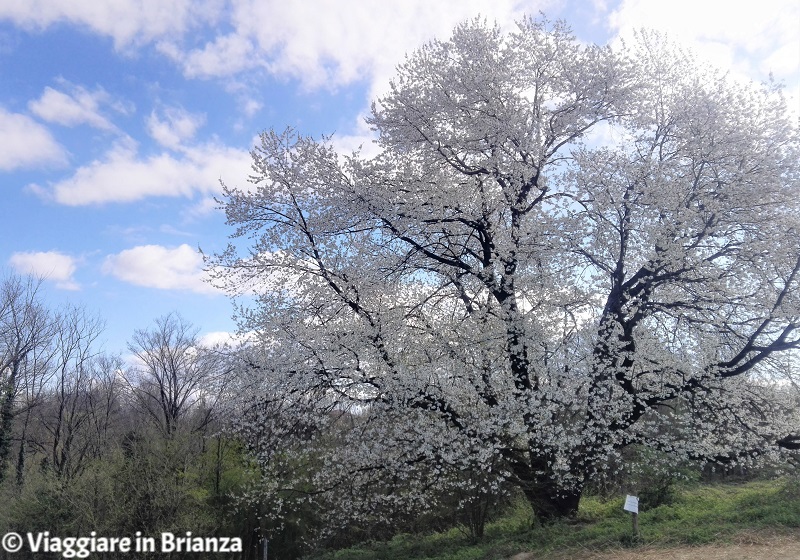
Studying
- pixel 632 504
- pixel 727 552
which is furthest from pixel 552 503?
pixel 727 552

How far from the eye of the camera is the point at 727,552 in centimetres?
750

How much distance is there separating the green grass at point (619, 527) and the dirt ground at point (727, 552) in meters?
0.24

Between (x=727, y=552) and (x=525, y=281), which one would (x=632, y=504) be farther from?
(x=525, y=281)

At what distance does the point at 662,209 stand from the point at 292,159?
707 centimetres

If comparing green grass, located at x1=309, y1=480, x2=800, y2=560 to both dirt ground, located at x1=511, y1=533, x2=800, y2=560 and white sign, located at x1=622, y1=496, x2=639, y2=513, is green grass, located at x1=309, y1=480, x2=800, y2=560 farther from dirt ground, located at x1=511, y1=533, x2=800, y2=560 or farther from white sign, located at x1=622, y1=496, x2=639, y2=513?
white sign, located at x1=622, y1=496, x2=639, y2=513

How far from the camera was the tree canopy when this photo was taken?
9.19 m

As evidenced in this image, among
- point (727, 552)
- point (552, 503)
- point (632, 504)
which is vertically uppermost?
point (632, 504)

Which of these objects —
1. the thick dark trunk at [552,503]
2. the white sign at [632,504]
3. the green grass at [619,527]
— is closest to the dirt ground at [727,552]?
the green grass at [619,527]

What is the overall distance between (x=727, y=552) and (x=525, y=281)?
4735 millimetres

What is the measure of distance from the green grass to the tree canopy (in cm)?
90

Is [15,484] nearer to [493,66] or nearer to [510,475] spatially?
[510,475]

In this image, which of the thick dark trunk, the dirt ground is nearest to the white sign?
the dirt ground

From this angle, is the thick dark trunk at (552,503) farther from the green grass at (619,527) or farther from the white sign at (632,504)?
the white sign at (632,504)

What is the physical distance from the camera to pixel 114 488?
13.6m
